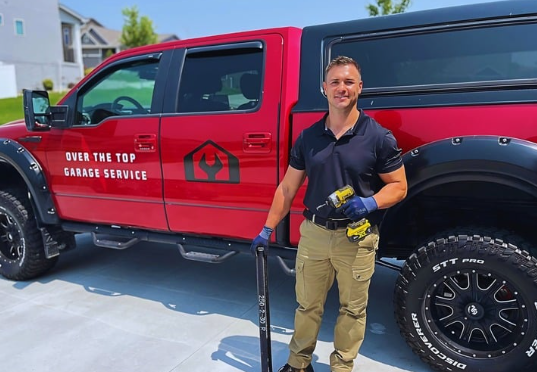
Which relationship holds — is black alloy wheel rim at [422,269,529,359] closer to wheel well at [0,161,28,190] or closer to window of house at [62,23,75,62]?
wheel well at [0,161,28,190]

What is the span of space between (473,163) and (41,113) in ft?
10.5

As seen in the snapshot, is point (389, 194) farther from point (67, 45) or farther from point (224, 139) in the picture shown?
point (67, 45)

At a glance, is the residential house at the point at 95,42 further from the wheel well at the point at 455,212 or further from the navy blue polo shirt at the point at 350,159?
the navy blue polo shirt at the point at 350,159

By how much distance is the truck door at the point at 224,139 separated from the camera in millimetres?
3014

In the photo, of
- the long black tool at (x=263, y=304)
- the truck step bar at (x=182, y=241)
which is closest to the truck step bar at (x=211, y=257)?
the truck step bar at (x=182, y=241)

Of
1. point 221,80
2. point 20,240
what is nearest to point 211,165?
point 221,80

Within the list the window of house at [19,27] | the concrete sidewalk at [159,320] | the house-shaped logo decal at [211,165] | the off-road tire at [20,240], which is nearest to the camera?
the concrete sidewalk at [159,320]

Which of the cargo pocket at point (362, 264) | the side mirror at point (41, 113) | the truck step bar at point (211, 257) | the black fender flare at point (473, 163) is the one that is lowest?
the truck step bar at point (211, 257)

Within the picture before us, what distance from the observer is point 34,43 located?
31609 millimetres

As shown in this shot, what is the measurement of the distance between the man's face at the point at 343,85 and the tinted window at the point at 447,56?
57cm

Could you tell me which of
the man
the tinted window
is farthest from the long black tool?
the tinted window

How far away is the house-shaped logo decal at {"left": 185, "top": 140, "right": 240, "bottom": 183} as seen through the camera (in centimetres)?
310

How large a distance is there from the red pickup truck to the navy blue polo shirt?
0.31 metres

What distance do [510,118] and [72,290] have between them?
139 inches
